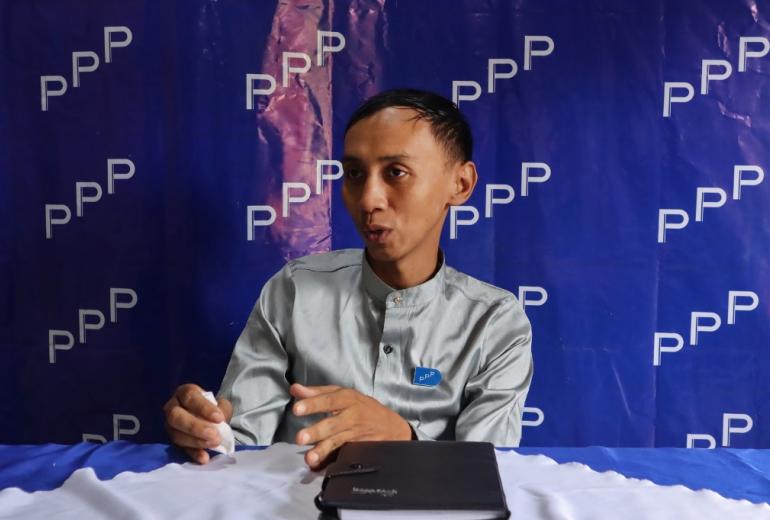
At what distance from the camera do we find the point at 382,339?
48.3 inches

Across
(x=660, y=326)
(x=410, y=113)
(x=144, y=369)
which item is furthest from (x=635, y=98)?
(x=144, y=369)

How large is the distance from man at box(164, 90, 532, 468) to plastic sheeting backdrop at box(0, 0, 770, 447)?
1.18ft

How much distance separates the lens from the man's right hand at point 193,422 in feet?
2.81

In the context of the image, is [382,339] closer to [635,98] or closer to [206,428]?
[206,428]

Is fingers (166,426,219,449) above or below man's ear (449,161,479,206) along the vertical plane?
below

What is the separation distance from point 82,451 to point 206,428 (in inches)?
6.9

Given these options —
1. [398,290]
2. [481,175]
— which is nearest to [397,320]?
[398,290]

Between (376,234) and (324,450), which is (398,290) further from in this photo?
(324,450)

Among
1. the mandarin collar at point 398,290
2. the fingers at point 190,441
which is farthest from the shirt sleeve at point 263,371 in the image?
the fingers at point 190,441

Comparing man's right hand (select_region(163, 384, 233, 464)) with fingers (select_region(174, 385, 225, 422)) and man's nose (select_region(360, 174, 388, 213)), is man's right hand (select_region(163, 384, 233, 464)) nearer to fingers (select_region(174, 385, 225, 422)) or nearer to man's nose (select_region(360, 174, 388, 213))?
fingers (select_region(174, 385, 225, 422))

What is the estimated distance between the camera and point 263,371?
1242 mm

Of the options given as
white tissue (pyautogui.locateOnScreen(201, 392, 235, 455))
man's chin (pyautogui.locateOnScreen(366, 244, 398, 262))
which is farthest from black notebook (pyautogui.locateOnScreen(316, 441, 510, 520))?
man's chin (pyautogui.locateOnScreen(366, 244, 398, 262))

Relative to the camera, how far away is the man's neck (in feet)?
4.10

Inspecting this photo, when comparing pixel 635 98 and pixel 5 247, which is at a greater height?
pixel 635 98
